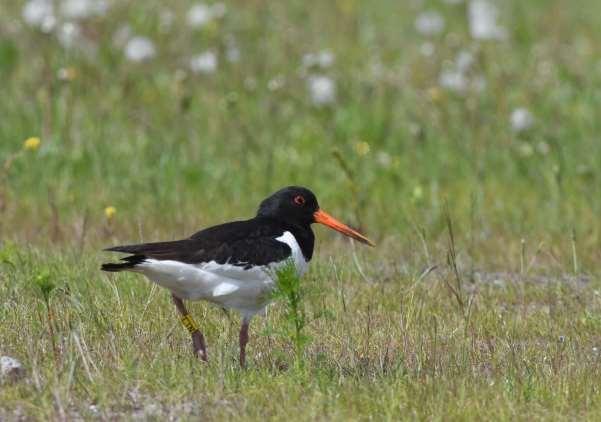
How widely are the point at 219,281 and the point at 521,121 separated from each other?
5672 millimetres

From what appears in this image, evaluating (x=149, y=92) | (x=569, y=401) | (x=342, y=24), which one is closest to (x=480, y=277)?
(x=569, y=401)

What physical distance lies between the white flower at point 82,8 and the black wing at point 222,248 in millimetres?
6090

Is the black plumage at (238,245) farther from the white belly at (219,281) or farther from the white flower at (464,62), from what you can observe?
the white flower at (464,62)

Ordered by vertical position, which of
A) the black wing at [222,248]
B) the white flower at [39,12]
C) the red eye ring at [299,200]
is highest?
the white flower at [39,12]

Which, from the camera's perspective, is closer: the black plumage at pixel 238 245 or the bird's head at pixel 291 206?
the black plumage at pixel 238 245

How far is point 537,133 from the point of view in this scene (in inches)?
448

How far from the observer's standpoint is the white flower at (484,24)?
43.1 feet

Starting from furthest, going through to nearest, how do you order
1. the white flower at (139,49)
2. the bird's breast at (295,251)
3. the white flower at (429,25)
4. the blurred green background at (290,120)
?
the white flower at (429,25) → the white flower at (139,49) → the blurred green background at (290,120) → the bird's breast at (295,251)

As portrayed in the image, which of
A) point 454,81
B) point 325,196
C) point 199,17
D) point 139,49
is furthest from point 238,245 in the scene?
point 199,17

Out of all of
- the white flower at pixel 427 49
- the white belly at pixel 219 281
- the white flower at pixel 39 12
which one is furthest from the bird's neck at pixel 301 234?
the white flower at pixel 427 49

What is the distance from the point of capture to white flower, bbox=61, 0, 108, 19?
11875 mm

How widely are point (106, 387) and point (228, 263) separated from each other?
2.96ft

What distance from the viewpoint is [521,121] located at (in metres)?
11.1

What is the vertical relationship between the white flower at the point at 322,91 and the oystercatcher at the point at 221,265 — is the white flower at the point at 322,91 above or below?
above
